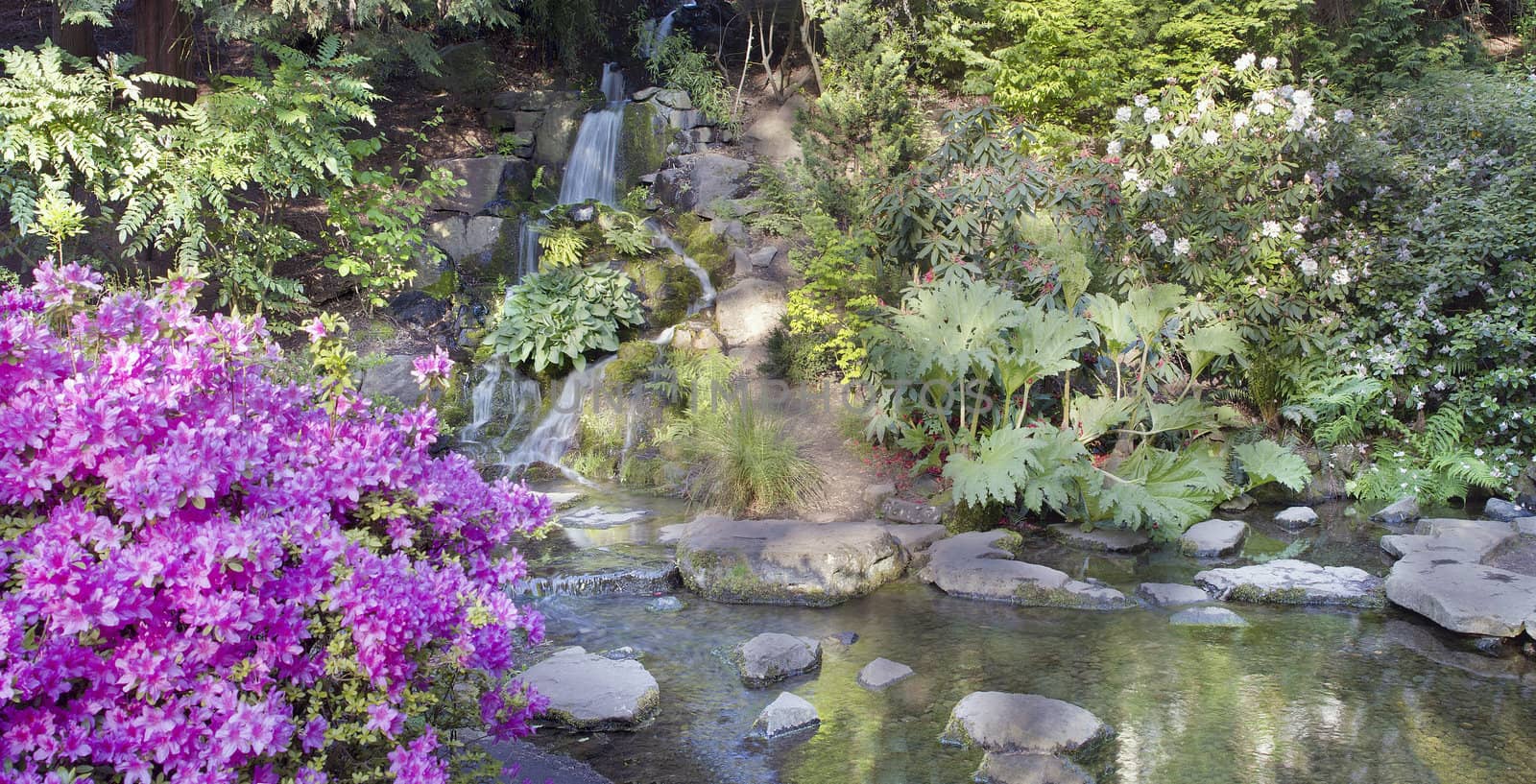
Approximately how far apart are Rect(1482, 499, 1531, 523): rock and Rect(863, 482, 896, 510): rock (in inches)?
163

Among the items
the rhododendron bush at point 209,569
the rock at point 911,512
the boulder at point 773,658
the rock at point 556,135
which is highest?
the rock at point 556,135

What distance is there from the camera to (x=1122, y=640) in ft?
16.4

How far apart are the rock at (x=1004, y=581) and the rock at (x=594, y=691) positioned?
2.05 metres

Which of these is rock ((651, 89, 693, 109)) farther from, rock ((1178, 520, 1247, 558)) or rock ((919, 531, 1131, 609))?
rock ((1178, 520, 1247, 558))

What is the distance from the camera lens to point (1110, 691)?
4.40m

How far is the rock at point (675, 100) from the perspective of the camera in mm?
12875

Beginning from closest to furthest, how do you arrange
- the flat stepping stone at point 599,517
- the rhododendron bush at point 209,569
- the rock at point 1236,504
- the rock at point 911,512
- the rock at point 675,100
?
the rhododendron bush at point 209,569
the rock at point 911,512
the flat stepping stone at point 599,517
the rock at point 1236,504
the rock at point 675,100

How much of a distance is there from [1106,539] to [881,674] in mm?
2518

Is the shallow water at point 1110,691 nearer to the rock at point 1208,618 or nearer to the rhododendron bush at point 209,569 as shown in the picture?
the rock at point 1208,618

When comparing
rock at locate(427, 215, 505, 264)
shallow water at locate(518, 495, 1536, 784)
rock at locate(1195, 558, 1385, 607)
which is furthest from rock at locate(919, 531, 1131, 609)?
rock at locate(427, 215, 505, 264)

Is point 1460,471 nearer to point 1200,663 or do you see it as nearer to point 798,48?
point 1200,663

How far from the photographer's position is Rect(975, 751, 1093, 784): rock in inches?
140

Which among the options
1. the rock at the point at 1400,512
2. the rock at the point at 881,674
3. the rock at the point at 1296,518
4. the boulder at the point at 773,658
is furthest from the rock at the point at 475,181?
the rock at the point at 1400,512

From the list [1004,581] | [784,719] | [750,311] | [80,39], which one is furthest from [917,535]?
[80,39]
